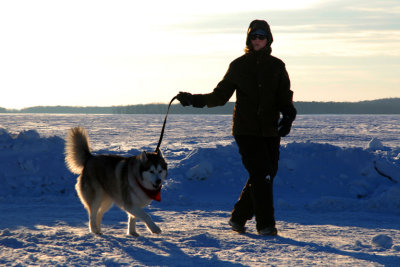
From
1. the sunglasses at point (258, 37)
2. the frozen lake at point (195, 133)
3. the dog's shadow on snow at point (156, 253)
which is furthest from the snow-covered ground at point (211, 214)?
the frozen lake at point (195, 133)

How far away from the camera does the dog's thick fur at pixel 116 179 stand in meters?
5.34

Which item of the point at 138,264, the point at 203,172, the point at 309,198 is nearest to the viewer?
the point at 138,264

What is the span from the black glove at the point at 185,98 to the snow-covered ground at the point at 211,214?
1471 millimetres

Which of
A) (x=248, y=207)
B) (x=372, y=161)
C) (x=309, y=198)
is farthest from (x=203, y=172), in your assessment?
(x=248, y=207)

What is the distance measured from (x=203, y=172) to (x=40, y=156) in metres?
3.73

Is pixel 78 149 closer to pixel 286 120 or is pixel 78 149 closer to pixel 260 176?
pixel 260 176

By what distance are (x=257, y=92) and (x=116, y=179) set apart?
1913 millimetres

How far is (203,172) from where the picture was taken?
31.9 ft

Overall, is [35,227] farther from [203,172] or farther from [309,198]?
[309,198]

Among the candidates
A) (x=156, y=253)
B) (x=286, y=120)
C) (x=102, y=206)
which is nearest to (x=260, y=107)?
(x=286, y=120)

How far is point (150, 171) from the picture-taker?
17.3 ft

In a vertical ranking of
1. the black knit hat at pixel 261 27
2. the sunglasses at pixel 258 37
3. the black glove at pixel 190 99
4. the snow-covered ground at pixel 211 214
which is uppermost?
the black knit hat at pixel 261 27

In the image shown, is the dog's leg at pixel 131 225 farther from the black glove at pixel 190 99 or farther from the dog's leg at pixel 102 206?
the black glove at pixel 190 99

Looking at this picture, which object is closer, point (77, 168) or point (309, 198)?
point (77, 168)
